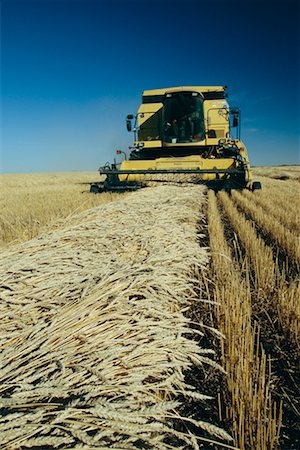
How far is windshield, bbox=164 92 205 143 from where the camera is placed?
11594 millimetres

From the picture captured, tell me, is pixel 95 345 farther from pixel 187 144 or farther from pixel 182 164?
pixel 187 144

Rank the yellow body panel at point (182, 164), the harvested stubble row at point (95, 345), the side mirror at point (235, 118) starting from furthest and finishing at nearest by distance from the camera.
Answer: the side mirror at point (235, 118) → the yellow body panel at point (182, 164) → the harvested stubble row at point (95, 345)

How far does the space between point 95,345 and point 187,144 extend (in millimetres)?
10512

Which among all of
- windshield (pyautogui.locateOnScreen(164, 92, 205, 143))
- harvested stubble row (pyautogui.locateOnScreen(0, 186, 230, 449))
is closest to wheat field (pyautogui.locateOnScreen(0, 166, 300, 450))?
harvested stubble row (pyautogui.locateOnScreen(0, 186, 230, 449))

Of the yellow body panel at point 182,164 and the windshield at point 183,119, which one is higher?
the windshield at point 183,119

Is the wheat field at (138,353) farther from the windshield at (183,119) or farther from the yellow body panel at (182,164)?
the windshield at (183,119)

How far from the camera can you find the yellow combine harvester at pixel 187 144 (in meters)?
10.4

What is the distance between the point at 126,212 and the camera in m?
5.18

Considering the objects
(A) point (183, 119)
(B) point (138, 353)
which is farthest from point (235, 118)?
(B) point (138, 353)

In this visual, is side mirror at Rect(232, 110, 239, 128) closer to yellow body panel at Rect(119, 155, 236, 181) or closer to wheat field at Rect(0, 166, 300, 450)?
yellow body panel at Rect(119, 155, 236, 181)

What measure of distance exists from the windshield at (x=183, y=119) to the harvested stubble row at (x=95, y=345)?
9000 millimetres

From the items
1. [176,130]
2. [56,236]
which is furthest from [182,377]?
[176,130]

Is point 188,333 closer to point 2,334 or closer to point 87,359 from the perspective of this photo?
point 87,359

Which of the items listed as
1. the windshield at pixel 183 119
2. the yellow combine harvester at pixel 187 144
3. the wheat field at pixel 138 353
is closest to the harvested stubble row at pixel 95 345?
the wheat field at pixel 138 353
